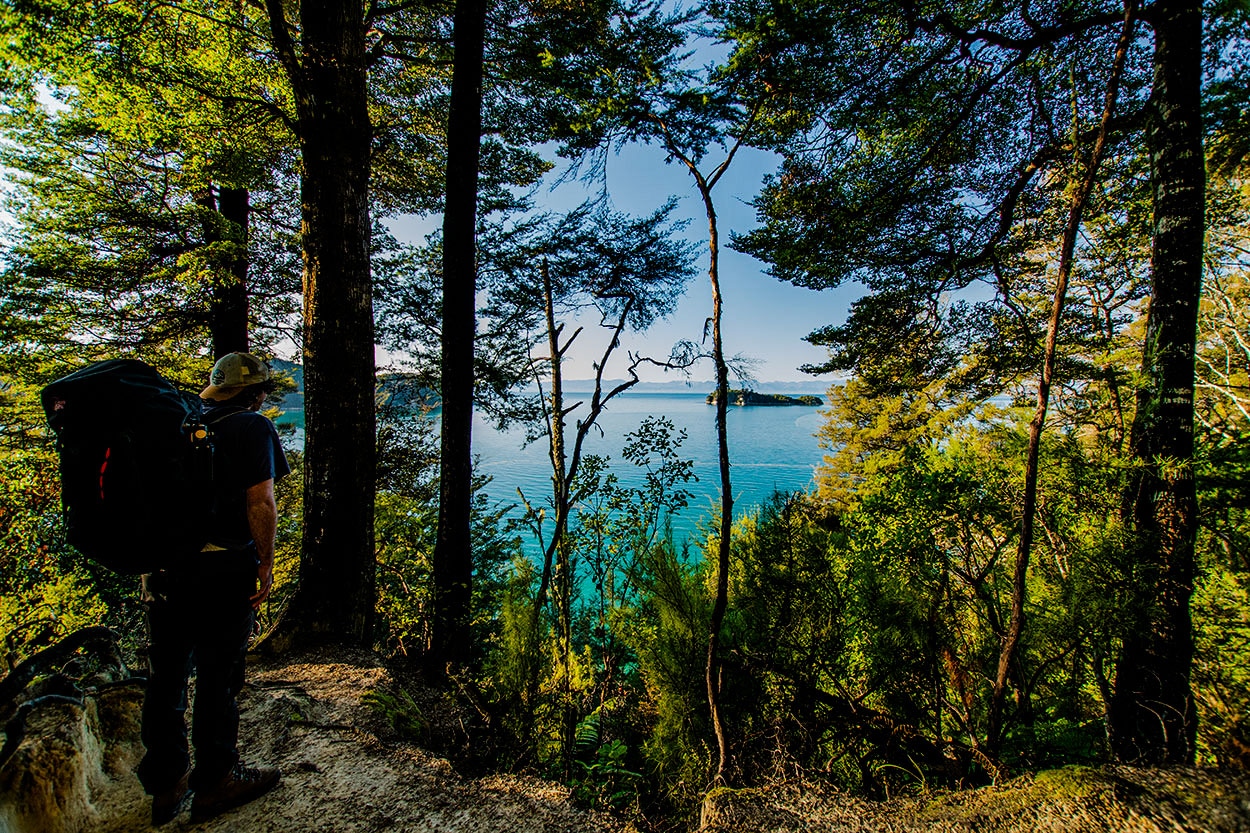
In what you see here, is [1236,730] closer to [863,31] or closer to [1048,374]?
[1048,374]

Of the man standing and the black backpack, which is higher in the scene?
the black backpack

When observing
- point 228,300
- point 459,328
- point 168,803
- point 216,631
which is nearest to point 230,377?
point 216,631

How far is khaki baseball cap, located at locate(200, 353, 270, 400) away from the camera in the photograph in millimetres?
1891

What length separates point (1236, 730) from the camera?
5.20 ft

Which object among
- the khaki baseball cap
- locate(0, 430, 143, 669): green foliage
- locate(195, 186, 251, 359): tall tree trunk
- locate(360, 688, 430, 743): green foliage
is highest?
locate(195, 186, 251, 359): tall tree trunk

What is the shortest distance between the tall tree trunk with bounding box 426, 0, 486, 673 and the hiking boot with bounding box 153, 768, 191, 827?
80.5 inches

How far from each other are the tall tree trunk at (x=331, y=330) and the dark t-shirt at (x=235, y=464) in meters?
1.54

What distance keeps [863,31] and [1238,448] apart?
162 inches

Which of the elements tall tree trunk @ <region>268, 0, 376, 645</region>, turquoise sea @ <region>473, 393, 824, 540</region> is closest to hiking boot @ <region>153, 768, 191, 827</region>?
tall tree trunk @ <region>268, 0, 376, 645</region>

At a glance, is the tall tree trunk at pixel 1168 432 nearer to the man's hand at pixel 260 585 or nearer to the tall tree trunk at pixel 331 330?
the man's hand at pixel 260 585

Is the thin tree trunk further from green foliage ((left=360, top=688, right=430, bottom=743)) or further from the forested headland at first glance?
green foliage ((left=360, top=688, right=430, bottom=743))

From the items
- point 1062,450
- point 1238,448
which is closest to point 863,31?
point 1062,450

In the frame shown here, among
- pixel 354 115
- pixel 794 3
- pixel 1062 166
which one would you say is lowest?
pixel 1062 166

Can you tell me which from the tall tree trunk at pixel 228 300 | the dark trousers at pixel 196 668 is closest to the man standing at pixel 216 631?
the dark trousers at pixel 196 668
